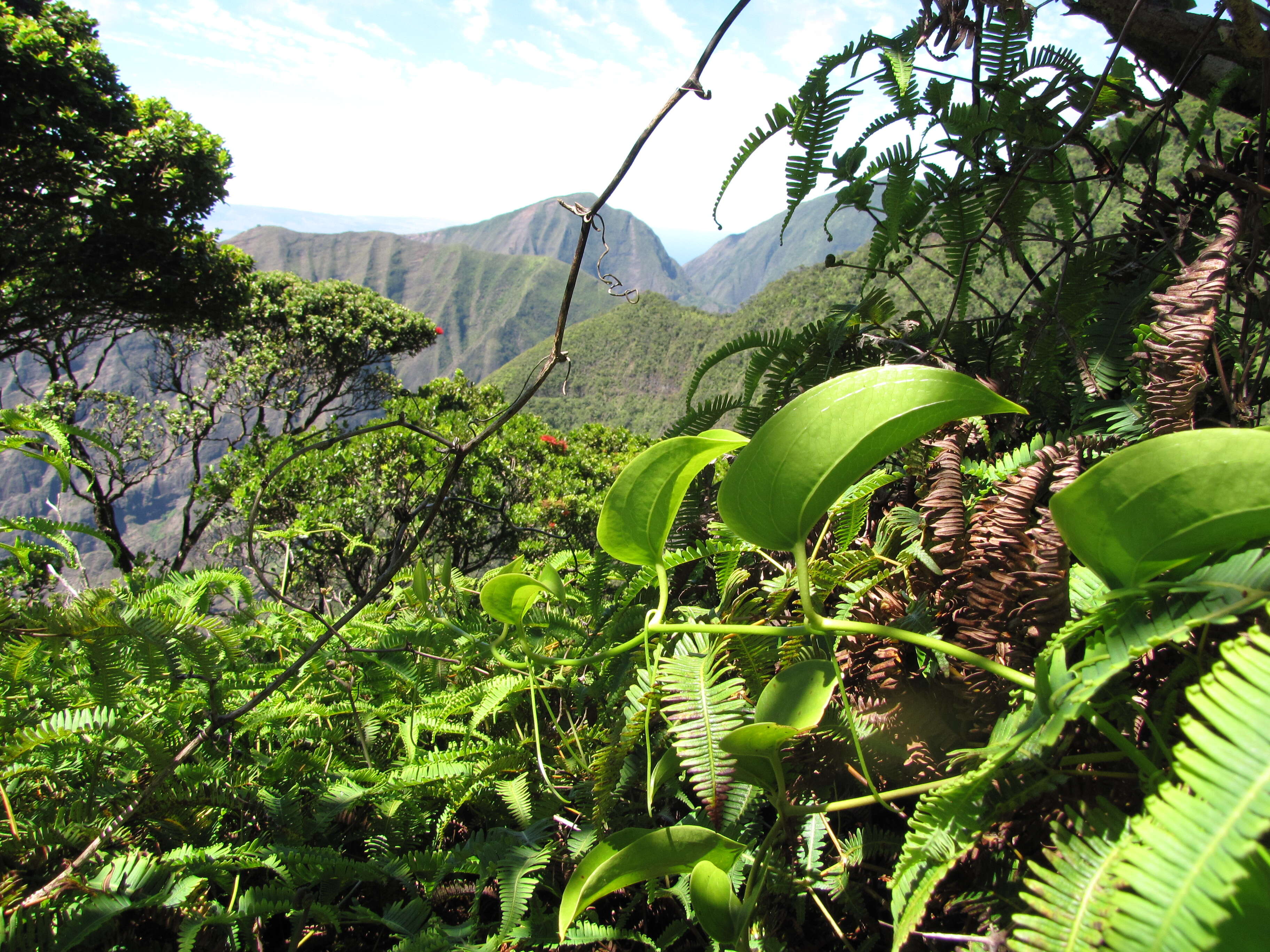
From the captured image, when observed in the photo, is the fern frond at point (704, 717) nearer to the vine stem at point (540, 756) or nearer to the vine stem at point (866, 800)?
the vine stem at point (866, 800)

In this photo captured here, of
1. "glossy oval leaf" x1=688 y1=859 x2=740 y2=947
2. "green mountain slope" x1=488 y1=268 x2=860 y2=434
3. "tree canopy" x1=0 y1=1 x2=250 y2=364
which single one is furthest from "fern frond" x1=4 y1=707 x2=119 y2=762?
"green mountain slope" x1=488 y1=268 x2=860 y2=434

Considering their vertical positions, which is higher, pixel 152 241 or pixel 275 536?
pixel 152 241

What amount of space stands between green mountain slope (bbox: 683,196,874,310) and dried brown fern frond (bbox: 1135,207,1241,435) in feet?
361

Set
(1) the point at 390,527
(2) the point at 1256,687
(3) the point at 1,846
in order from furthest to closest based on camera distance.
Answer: (1) the point at 390,527 < (3) the point at 1,846 < (2) the point at 1256,687

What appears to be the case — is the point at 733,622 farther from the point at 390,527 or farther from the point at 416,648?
the point at 390,527

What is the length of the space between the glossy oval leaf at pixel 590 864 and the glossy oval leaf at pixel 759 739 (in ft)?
0.35

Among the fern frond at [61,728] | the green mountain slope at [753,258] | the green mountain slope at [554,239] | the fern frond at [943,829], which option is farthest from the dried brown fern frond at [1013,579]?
the green mountain slope at [554,239]

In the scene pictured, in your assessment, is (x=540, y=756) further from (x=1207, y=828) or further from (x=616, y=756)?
(x=1207, y=828)

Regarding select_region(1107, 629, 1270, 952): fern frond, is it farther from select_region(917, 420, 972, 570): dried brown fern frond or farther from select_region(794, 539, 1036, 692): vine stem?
select_region(917, 420, 972, 570): dried brown fern frond

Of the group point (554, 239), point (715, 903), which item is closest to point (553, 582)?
point (715, 903)

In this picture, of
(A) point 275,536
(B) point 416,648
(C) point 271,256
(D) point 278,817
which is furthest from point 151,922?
(C) point 271,256

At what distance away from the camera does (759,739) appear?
0.50m

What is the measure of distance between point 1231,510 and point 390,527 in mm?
6263

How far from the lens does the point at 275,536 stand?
1.43 m
